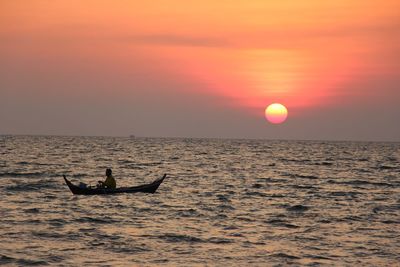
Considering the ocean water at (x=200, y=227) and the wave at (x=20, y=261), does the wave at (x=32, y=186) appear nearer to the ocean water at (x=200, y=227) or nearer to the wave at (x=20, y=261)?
the ocean water at (x=200, y=227)

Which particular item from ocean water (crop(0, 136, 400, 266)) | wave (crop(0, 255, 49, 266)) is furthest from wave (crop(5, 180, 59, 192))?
wave (crop(0, 255, 49, 266))

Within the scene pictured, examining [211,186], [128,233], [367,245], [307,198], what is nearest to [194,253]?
[128,233]

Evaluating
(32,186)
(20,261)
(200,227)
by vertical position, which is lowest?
(200,227)

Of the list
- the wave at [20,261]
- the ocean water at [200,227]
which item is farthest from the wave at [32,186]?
the wave at [20,261]

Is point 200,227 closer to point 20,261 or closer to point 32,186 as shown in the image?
point 20,261

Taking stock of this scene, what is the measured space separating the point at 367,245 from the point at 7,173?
39.5m

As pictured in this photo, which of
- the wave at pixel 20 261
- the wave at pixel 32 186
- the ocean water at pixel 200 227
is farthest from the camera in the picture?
the wave at pixel 32 186

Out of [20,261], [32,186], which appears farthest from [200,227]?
[32,186]

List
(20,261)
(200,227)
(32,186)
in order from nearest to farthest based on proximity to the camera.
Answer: (20,261)
(200,227)
(32,186)

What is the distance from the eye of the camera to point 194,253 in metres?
20.8

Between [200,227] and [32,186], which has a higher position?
[32,186]

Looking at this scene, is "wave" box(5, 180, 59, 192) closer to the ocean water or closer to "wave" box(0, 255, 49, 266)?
the ocean water

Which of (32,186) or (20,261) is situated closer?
(20,261)

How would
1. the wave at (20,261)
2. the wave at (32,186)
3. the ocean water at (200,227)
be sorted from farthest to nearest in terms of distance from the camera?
the wave at (32,186) < the ocean water at (200,227) < the wave at (20,261)
